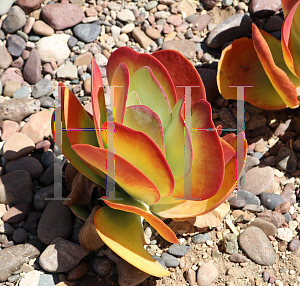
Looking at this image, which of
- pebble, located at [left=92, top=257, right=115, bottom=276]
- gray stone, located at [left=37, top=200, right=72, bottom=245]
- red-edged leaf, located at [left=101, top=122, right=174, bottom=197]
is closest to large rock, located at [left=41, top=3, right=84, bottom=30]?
gray stone, located at [left=37, top=200, right=72, bottom=245]

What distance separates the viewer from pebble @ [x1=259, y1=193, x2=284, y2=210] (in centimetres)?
130

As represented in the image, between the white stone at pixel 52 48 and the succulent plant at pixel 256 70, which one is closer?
the succulent plant at pixel 256 70

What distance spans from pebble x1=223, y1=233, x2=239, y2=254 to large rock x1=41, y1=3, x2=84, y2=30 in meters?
1.26

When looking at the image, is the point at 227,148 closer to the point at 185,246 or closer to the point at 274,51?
the point at 185,246

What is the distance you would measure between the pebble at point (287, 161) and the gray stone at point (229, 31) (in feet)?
2.11

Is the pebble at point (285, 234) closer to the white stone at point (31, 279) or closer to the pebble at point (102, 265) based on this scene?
the pebble at point (102, 265)

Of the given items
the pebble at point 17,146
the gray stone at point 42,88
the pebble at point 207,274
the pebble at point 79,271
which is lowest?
the pebble at point 79,271

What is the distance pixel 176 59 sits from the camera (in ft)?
3.47

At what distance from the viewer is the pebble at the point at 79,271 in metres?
1.10

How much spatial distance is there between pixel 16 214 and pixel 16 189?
9 cm

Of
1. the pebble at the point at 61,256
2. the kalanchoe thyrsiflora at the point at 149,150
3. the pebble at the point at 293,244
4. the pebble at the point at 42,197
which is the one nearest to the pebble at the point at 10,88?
the pebble at the point at 42,197

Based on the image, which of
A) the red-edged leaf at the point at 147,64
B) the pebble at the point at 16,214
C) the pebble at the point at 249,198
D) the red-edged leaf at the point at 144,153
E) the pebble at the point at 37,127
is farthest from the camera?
the pebble at the point at 37,127

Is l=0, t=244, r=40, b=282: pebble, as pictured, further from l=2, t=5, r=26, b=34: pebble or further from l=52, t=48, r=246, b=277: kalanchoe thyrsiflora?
l=2, t=5, r=26, b=34: pebble

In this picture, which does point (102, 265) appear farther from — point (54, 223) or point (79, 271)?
point (54, 223)
